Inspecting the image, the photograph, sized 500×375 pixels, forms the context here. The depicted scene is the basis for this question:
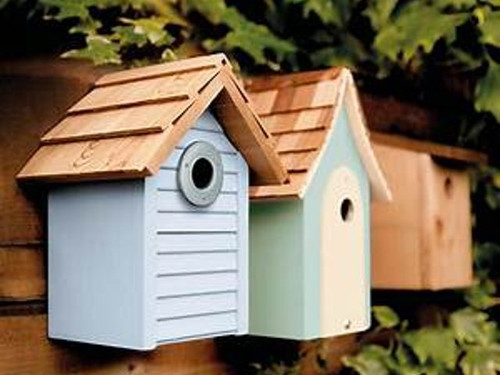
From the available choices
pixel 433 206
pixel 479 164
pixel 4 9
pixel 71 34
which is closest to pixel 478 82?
pixel 479 164

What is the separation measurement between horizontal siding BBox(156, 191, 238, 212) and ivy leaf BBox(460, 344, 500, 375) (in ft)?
2.44

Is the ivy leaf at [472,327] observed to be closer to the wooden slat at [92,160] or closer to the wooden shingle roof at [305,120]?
the wooden shingle roof at [305,120]

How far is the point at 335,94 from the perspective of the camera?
4.69 feet

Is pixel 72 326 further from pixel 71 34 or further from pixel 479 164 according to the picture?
pixel 479 164

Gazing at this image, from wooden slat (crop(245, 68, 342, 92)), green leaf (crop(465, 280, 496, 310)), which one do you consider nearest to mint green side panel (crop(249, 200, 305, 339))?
wooden slat (crop(245, 68, 342, 92))

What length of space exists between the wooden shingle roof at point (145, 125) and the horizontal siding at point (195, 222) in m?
0.08

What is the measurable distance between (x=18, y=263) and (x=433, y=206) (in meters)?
0.81

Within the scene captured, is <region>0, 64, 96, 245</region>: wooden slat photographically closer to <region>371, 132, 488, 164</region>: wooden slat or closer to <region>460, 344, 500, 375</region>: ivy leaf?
<region>371, 132, 488, 164</region>: wooden slat

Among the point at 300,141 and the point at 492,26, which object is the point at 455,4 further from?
the point at 300,141

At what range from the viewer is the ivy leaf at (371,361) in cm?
173

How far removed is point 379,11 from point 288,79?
0.34 m

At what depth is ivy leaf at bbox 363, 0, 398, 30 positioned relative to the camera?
174 cm

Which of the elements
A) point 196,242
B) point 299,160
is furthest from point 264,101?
point 196,242

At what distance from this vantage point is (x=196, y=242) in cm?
121
